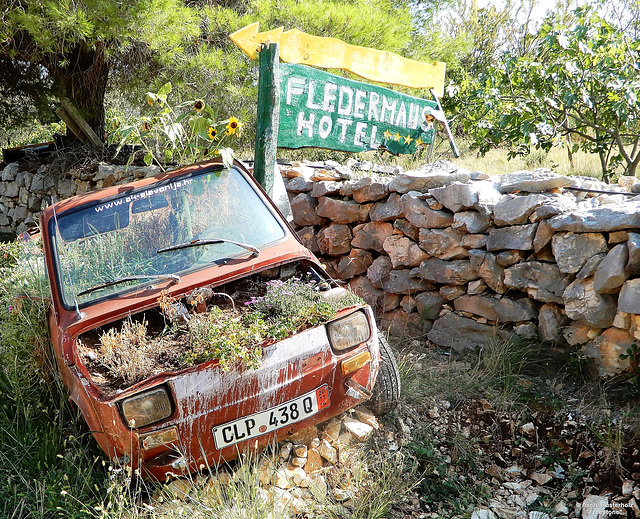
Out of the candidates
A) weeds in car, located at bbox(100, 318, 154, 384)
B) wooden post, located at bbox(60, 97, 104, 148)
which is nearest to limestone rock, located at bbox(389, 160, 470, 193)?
weeds in car, located at bbox(100, 318, 154, 384)

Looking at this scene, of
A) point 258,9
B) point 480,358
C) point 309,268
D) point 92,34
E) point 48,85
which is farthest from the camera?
point 48,85

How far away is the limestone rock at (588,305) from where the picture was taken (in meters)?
3.45

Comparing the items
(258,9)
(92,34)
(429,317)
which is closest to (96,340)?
(429,317)

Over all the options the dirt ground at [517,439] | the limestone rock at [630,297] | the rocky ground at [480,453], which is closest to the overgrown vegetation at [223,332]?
the rocky ground at [480,453]

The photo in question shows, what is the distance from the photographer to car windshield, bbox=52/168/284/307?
3.06 metres

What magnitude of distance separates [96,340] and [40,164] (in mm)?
8078

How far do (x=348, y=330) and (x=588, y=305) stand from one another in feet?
5.87

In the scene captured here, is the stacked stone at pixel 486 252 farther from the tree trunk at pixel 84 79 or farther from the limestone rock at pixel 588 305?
the tree trunk at pixel 84 79

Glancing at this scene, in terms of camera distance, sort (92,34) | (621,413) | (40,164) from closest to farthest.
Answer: (621,413)
(92,34)
(40,164)

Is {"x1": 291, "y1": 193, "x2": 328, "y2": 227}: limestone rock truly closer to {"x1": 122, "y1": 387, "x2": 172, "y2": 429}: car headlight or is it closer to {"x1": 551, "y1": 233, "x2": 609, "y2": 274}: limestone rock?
{"x1": 551, "y1": 233, "x2": 609, "y2": 274}: limestone rock

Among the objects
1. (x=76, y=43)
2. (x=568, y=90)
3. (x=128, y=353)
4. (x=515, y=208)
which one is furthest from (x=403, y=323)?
(x=76, y=43)

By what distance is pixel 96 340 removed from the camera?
2.88 meters

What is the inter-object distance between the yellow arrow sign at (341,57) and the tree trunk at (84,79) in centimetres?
486

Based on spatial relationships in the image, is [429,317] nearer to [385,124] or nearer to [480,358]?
[480,358]
